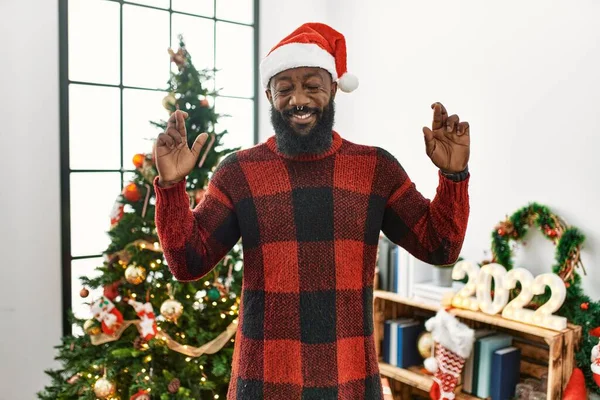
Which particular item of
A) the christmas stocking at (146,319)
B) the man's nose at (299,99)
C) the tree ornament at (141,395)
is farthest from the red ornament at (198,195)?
the man's nose at (299,99)

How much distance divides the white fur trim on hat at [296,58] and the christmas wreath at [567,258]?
1.19m

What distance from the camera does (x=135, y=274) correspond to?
1.93 meters

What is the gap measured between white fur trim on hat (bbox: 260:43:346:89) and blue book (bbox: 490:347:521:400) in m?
1.35

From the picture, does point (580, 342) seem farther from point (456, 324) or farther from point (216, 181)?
point (216, 181)

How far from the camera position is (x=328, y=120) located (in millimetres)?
1139

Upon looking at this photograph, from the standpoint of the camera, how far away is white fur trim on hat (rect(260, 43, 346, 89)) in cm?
110

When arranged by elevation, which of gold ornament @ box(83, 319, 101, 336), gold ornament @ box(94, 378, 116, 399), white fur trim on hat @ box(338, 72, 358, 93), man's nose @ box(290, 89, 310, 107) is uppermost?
white fur trim on hat @ box(338, 72, 358, 93)

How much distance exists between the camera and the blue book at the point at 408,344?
89.4 inches

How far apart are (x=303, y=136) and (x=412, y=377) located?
4.88 ft

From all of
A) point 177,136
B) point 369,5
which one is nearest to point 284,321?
point 177,136

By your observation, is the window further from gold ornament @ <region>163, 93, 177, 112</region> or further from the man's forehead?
the man's forehead

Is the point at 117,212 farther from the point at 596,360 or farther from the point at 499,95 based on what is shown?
the point at 596,360

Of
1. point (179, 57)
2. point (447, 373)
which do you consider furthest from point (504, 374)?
point (179, 57)

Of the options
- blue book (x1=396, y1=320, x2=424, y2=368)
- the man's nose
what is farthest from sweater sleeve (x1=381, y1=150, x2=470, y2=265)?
blue book (x1=396, y1=320, x2=424, y2=368)
